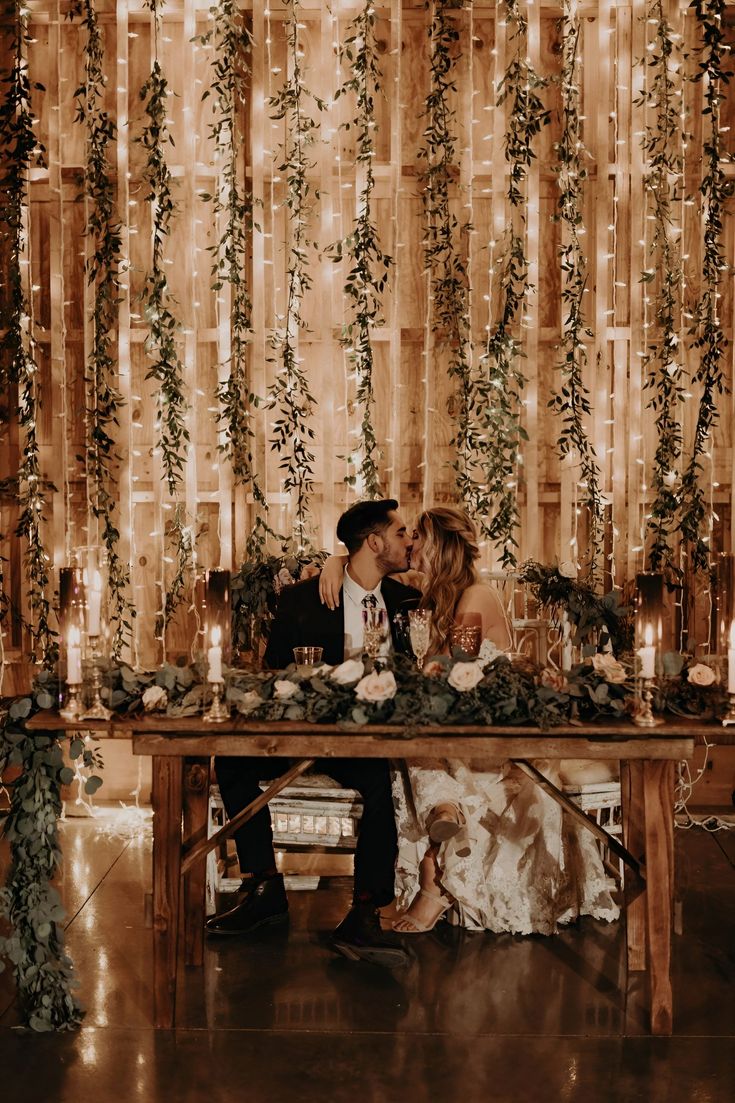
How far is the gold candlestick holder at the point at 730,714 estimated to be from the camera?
2.93 m

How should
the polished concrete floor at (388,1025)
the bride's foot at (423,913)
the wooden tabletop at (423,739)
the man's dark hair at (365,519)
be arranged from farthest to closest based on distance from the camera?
1. the man's dark hair at (365,519)
2. the bride's foot at (423,913)
3. the wooden tabletop at (423,739)
4. the polished concrete floor at (388,1025)

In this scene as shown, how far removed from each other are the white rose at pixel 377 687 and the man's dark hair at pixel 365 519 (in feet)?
3.69

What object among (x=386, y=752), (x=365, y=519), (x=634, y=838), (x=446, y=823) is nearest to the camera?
(x=386, y=752)

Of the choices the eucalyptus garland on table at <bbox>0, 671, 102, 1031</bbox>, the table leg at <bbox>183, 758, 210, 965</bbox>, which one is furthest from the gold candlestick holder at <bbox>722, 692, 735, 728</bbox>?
the eucalyptus garland on table at <bbox>0, 671, 102, 1031</bbox>

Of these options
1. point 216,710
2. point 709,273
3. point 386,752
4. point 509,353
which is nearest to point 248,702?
point 216,710

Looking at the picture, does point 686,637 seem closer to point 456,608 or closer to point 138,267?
point 456,608

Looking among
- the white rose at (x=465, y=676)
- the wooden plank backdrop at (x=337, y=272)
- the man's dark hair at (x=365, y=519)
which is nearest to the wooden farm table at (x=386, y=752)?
the white rose at (x=465, y=676)

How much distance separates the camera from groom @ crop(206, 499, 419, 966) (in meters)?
3.54

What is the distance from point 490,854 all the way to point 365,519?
3.91 feet

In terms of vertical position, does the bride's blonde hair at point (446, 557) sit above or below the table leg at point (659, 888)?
above

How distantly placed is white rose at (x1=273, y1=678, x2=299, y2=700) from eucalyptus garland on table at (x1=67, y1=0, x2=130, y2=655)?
1.94 metres

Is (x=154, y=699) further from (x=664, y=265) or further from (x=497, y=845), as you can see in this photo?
(x=664, y=265)

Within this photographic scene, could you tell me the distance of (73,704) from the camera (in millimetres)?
3020

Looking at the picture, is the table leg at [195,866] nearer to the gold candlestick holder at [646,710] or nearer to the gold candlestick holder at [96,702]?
the gold candlestick holder at [96,702]
